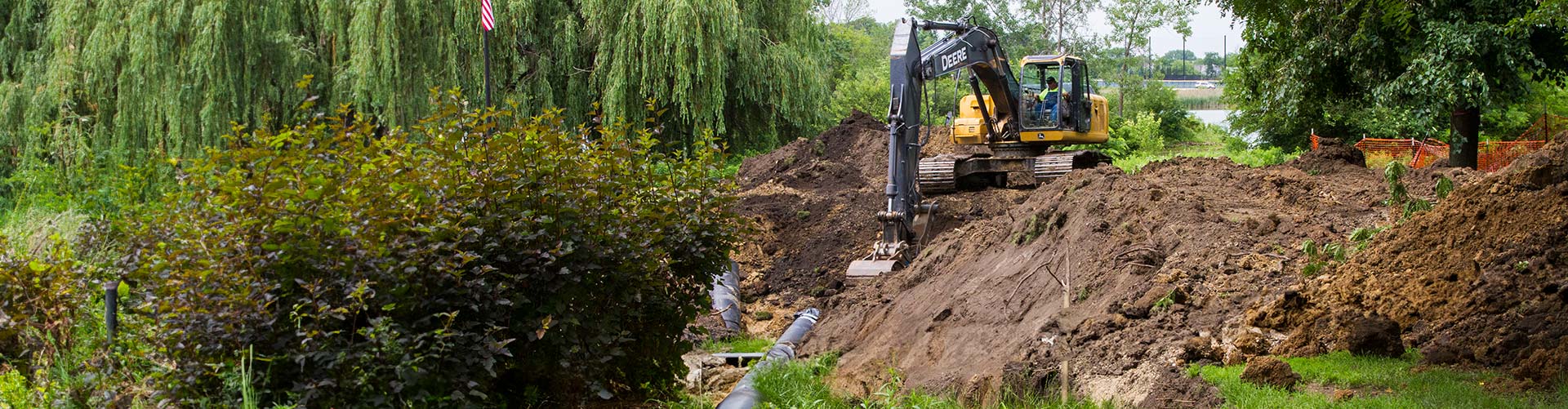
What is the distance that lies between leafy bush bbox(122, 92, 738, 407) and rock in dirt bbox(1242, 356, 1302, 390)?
289cm

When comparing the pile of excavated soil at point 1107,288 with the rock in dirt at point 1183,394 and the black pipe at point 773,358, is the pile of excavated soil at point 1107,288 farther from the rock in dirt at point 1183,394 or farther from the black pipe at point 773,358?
the black pipe at point 773,358

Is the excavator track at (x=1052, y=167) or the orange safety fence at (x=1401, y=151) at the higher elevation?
the excavator track at (x=1052, y=167)

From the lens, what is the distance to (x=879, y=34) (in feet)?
224

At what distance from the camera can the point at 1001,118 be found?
17.6 metres

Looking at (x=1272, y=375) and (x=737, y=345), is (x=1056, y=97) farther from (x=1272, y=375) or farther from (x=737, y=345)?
(x=1272, y=375)

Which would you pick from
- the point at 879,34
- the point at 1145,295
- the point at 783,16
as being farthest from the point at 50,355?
the point at 879,34

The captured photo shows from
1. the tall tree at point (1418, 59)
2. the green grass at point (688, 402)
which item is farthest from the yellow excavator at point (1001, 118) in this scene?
the green grass at point (688, 402)

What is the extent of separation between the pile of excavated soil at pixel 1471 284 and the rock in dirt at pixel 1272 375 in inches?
22.7

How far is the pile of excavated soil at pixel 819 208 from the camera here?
13.9 m

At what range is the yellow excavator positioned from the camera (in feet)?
45.5

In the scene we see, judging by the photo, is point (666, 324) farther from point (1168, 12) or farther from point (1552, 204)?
point (1168, 12)

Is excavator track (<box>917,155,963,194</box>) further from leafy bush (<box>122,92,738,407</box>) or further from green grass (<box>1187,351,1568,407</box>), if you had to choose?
green grass (<box>1187,351,1568,407</box>)

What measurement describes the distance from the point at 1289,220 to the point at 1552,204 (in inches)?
63.4

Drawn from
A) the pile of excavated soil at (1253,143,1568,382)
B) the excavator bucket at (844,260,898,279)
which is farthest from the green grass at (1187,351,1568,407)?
the excavator bucket at (844,260,898,279)
